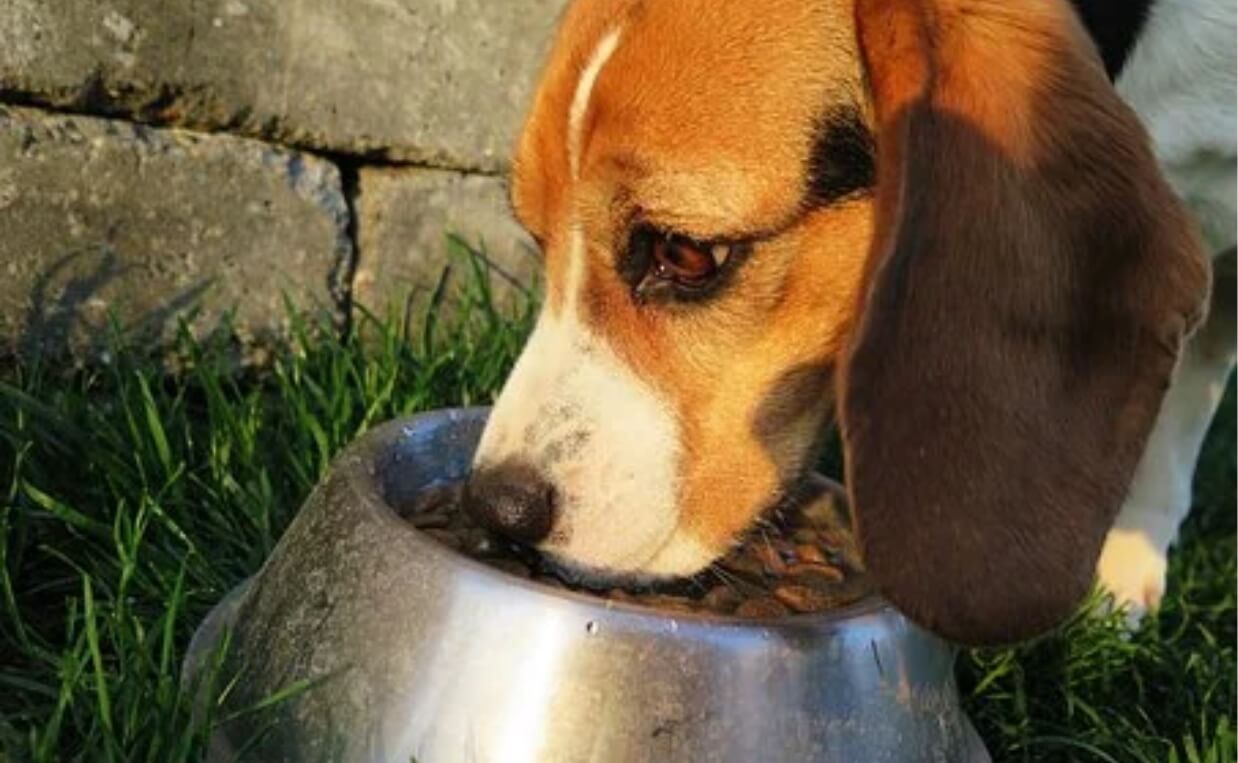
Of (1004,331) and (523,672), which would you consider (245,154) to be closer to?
(523,672)

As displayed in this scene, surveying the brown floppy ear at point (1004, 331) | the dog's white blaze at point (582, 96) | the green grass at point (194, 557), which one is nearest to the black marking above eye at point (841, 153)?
the brown floppy ear at point (1004, 331)

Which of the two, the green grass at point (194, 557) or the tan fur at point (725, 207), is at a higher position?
the tan fur at point (725, 207)

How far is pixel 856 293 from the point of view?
207cm

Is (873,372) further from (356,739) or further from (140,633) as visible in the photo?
(140,633)

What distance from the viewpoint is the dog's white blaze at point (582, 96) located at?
7.20 feet

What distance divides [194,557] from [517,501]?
2.18ft

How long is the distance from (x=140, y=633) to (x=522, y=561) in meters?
0.51

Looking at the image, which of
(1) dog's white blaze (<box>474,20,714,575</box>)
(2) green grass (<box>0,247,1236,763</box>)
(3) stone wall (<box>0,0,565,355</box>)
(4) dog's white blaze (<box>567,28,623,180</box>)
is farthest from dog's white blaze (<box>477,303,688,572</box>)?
(3) stone wall (<box>0,0,565,355</box>)

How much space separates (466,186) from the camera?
3504mm

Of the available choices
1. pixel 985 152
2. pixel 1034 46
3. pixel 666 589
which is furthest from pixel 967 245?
pixel 666 589

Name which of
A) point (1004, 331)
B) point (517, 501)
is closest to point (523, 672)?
point (517, 501)

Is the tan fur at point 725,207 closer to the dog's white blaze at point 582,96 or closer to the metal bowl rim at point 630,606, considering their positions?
the dog's white blaze at point 582,96

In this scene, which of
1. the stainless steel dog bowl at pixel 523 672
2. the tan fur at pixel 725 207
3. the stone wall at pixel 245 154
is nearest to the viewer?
the stainless steel dog bowl at pixel 523 672

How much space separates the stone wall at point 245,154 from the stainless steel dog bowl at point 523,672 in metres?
1.11
